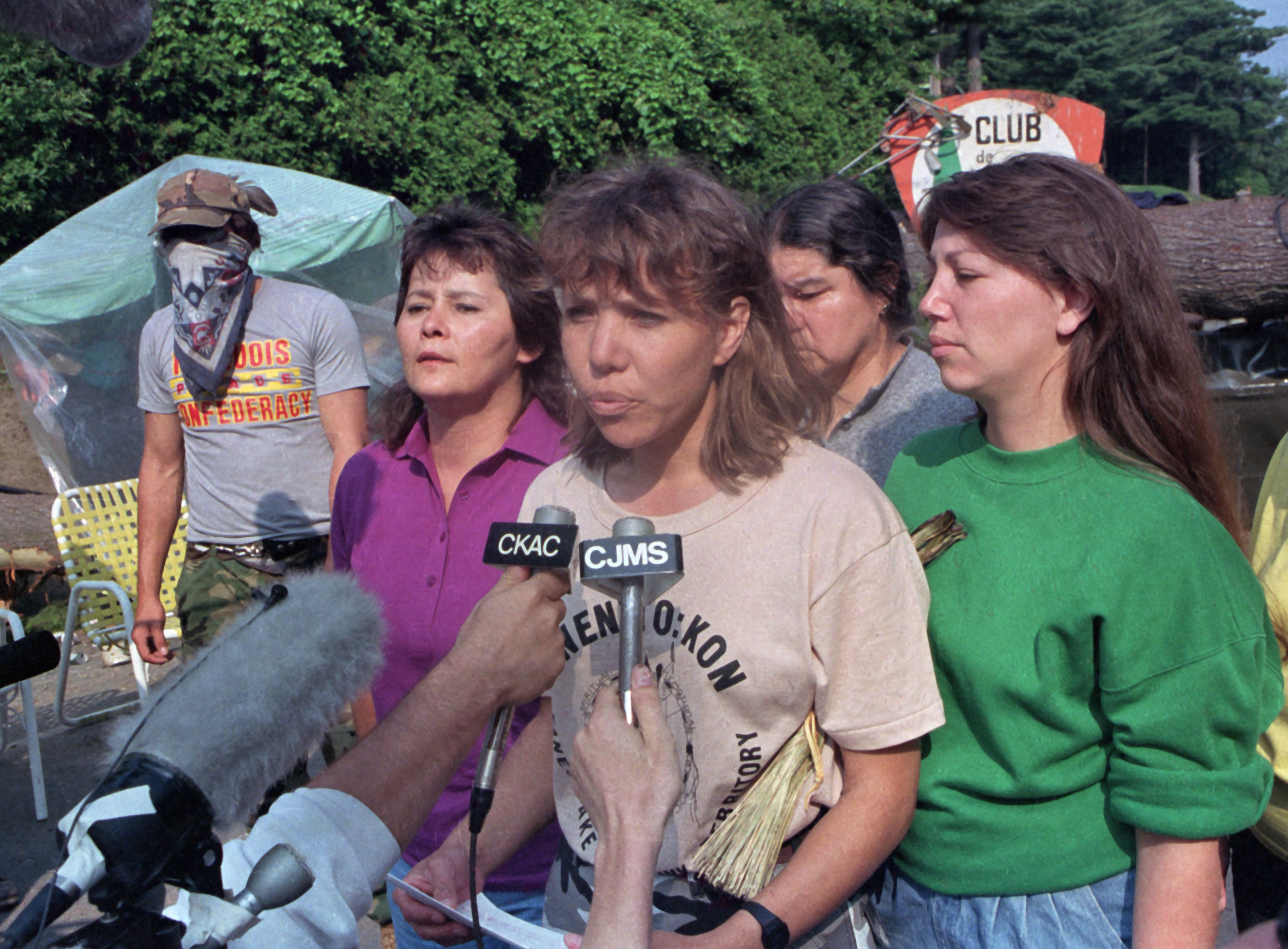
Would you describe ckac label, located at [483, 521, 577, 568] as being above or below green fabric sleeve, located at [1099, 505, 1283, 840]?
above

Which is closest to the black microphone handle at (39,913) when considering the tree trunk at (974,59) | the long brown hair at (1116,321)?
the long brown hair at (1116,321)

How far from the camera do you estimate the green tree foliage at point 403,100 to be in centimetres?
1194

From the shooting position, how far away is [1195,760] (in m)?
1.47

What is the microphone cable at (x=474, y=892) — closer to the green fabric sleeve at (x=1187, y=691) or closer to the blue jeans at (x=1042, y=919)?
the blue jeans at (x=1042, y=919)

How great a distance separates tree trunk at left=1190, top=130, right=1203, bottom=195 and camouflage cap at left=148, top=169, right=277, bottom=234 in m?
62.4

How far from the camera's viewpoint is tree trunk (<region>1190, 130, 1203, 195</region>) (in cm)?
5750

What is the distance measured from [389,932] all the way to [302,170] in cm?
1249

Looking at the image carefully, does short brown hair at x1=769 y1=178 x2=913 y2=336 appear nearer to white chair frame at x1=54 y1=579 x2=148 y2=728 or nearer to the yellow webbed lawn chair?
white chair frame at x1=54 y1=579 x2=148 y2=728

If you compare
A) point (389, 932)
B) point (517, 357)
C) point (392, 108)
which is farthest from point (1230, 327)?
point (392, 108)

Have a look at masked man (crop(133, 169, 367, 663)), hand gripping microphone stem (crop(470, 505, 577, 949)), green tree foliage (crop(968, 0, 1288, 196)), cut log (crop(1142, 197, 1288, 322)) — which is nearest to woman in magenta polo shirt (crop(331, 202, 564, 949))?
hand gripping microphone stem (crop(470, 505, 577, 949))

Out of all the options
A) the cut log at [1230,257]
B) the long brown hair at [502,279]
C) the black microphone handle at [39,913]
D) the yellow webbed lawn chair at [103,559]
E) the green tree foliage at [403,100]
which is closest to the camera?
the black microphone handle at [39,913]

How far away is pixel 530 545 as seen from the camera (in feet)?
4.43

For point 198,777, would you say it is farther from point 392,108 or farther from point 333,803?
point 392,108

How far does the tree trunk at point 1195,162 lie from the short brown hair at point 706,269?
63.7 metres
